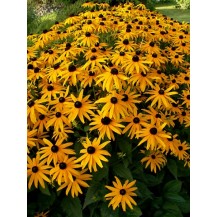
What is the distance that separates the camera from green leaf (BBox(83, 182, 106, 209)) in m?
1.59

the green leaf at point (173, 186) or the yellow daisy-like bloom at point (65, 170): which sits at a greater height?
the yellow daisy-like bloom at point (65, 170)

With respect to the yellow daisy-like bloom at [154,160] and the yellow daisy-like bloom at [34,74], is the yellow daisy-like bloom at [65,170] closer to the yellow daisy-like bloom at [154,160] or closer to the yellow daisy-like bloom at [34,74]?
the yellow daisy-like bloom at [154,160]

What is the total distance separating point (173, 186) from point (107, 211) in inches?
17.6

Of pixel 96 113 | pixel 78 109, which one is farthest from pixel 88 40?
pixel 78 109

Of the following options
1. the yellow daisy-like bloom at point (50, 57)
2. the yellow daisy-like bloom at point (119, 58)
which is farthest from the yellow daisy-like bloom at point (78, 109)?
the yellow daisy-like bloom at point (50, 57)

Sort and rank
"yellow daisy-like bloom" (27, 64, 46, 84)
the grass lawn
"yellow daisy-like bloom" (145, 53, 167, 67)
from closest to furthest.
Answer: "yellow daisy-like bloom" (27, 64, 46, 84)
"yellow daisy-like bloom" (145, 53, 167, 67)
the grass lawn

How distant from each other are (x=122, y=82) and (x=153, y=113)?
0.23 m

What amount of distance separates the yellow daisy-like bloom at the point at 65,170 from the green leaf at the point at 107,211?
226 mm

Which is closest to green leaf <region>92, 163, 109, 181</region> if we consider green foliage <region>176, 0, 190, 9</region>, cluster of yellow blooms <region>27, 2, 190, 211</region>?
cluster of yellow blooms <region>27, 2, 190, 211</region>

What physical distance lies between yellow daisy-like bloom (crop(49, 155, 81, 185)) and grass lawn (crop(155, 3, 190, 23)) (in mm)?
8449

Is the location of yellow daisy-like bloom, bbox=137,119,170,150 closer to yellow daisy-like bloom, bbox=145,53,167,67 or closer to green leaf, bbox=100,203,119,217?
green leaf, bbox=100,203,119,217

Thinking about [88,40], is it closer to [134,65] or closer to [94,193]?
[134,65]

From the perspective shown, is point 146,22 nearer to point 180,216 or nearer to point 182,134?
point 182,134

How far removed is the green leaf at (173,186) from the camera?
6.17 ft
